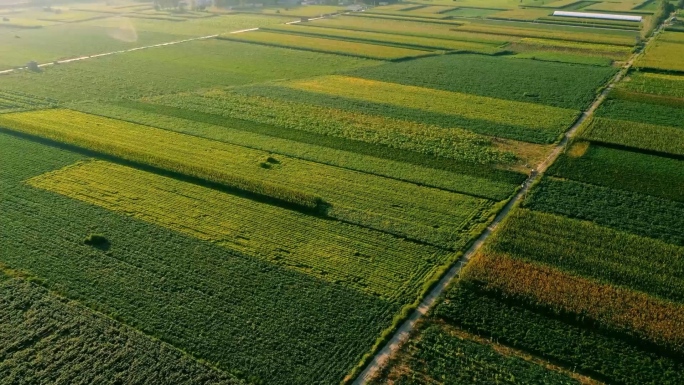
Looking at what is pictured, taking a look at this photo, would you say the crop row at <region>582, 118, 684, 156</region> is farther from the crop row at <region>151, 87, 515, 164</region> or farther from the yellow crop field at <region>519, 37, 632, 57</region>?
the yellow crop field at <region>519, 37, 632, 57</region>

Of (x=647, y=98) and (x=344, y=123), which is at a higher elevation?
(x=344, y=123)

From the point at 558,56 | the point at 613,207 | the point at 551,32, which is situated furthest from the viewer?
the point at 551,32

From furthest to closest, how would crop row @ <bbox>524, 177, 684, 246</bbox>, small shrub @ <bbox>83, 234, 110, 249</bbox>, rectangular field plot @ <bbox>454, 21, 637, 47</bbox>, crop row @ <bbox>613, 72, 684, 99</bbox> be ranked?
Answer: rectangular field plot @ <bbox>454, 21, 637, 47</bbox> < crop row @ <bbox>613, 72, 684, 99</bbox> < crop row @ <bbox>524, 177, 684, 246</bbox> < small shrub @ <bbox>83, 234, 110, 249</bbox>

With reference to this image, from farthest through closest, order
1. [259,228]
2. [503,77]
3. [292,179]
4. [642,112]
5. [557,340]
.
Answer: [503,77] < [642,112] < [292,179] < [259,228] < [557,340]

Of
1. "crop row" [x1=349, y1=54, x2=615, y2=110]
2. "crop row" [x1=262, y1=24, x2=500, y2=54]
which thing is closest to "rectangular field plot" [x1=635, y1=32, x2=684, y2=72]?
"crop row" [x1=349, y1=54, x2=615, y2=110]

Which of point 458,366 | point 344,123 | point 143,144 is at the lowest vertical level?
point 458,366

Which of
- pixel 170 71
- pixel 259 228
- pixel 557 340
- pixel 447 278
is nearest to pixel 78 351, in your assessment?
pixel 259 228

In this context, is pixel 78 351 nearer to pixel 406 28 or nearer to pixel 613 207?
pixel 613 207

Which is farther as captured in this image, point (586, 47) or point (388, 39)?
point (388, 39)
